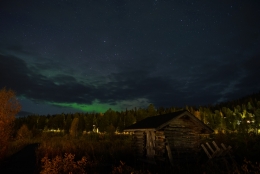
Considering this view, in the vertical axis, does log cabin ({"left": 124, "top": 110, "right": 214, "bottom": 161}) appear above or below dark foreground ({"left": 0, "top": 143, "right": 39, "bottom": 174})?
above

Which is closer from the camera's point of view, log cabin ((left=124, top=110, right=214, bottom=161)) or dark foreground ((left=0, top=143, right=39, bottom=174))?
dark foreground ((left=0, top=143, right=39, bottom=174))

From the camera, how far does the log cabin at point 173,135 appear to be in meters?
17.2

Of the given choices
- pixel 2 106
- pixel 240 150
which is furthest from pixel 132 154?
pixel 2 106

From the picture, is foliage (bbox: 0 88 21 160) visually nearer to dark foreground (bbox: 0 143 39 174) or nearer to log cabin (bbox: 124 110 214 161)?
dark foreground (bbox: 0 143 39 174)

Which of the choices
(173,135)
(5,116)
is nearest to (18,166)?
(5,116)

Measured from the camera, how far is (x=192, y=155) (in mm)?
18234

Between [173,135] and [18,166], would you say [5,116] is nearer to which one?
[18,166]

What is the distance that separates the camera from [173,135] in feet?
59.0

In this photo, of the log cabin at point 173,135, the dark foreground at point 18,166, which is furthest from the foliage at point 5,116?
the log cabin at point 173,135

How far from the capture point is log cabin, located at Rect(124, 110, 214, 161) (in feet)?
56.5

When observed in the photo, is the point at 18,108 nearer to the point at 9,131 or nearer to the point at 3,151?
the point at 9,131

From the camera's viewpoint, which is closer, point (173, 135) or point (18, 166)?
point (18, 166)

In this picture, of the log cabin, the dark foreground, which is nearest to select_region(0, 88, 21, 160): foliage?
the dark foreground

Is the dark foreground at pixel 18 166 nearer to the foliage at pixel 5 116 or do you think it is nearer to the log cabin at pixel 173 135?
the foliage at pixel 5 116
